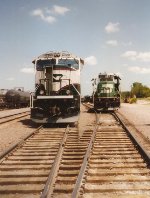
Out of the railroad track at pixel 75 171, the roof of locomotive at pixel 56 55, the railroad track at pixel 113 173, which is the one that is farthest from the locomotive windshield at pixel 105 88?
the railroad track at pixel 113 173

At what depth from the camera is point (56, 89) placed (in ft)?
49.5

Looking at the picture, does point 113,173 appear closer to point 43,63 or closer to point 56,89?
point 56,89

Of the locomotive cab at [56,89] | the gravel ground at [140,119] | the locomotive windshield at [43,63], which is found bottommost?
the gravel ground at [140,119]

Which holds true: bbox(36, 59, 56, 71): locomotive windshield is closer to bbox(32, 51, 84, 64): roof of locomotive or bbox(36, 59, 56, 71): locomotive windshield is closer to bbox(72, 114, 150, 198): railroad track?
bbox(32, 51, 84, 64): roof of locomotive

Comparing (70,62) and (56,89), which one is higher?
(70,62)

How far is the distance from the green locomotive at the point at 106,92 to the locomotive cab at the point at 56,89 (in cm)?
1007

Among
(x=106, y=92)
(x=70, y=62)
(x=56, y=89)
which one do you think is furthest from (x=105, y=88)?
(x=56, y=89)

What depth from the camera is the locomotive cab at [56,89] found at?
1470 cm

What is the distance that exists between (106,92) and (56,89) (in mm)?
11167

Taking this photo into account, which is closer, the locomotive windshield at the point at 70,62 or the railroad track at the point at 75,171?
the railroad track at the point at 75,171

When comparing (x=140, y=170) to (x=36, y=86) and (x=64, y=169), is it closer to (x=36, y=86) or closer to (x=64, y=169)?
(x=64, y=169)

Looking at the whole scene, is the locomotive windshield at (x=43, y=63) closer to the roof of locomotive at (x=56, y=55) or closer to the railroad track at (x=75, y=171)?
the roof of locomotive at (x=56, y=55)

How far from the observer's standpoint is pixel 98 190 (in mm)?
5461

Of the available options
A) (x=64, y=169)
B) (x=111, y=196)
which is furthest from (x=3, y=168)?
(x=111, y=196)
